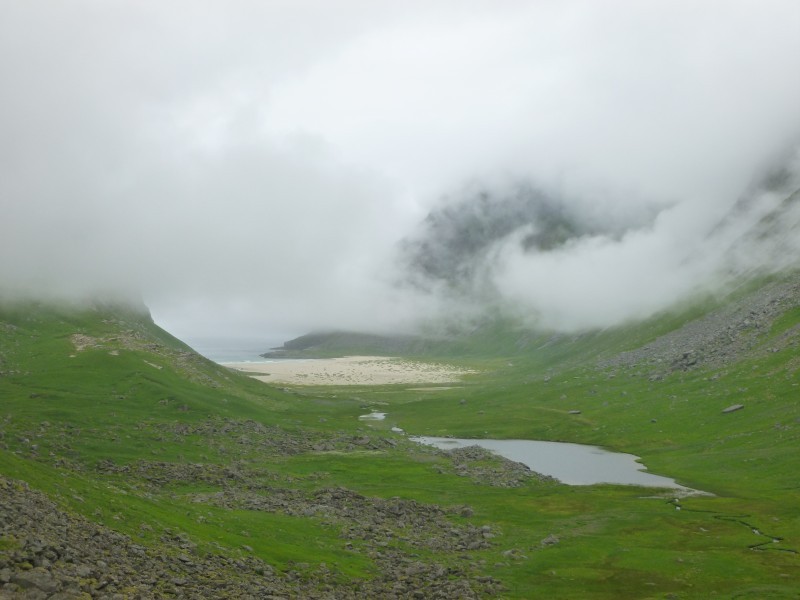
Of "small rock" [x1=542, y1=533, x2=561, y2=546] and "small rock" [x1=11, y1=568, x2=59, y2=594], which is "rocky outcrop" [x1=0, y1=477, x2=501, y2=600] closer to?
"small rock" [x1=11, y1=568, x2=59, y2=594]

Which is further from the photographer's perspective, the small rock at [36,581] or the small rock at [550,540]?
the small rock at [550,540]

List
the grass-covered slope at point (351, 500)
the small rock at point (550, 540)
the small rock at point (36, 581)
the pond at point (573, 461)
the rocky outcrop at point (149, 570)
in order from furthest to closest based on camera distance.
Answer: the pond at point (573, 461)
the small rock at point (550, 540)
the grass-covered slope at point (351, 500)
the rocky outcrop at point (149, 570)
the small rock at point (36, 581)

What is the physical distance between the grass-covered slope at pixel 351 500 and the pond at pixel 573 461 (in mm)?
5034

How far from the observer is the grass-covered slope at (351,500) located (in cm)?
5238

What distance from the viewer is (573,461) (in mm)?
150250

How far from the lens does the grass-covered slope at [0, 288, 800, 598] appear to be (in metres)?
52.4

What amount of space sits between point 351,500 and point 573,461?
225ft

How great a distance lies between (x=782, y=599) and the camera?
6147 centimetres

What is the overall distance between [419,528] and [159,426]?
72235 mm

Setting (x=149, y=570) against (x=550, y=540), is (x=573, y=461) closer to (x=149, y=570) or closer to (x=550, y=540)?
(x=550, y=540)

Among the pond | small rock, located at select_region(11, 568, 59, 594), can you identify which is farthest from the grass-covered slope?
the pond

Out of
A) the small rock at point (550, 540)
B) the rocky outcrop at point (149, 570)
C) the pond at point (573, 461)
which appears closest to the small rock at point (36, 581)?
the rocky outcrop at point (149, 570)

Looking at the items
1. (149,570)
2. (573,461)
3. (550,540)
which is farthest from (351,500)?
(573,461)

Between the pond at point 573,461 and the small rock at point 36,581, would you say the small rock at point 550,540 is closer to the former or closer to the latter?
the pond at point 573,461
